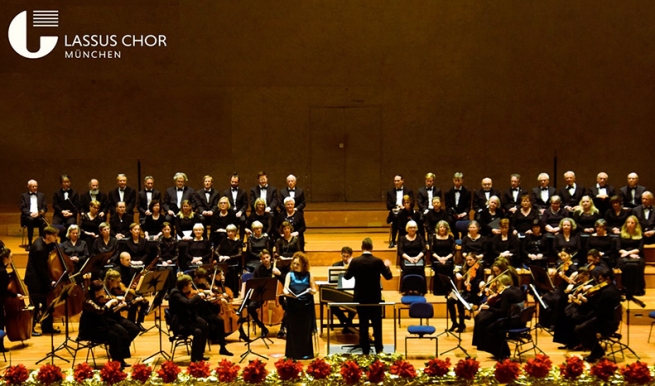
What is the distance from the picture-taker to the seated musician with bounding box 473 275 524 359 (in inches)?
294

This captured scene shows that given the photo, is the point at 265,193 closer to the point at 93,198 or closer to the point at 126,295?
the point at 93,198

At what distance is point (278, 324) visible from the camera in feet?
29.4

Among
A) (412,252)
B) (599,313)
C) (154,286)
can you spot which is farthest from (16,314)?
(599,313)

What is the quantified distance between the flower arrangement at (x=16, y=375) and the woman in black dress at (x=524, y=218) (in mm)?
6713

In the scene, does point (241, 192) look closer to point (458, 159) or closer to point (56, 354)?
point (56, 354)

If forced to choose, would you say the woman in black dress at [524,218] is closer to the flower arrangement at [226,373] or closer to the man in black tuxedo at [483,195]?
the man in black tuxedo at [483,195]

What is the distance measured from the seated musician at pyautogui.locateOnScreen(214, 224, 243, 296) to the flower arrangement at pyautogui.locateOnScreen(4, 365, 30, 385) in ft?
→ 12.2

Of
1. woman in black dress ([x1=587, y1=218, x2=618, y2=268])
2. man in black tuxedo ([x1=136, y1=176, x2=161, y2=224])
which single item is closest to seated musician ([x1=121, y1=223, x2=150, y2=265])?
man in black tuxedo ([x1=136, y1=176, x2=161, y2=224])

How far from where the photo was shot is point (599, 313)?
7.56 meters

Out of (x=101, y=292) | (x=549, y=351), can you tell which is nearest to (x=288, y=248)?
(x=101, y=292)

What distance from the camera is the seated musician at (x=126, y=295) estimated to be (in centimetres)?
750

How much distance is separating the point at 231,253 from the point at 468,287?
3171mm

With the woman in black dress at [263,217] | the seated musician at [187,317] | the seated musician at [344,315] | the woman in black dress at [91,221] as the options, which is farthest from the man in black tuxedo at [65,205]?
the seated musician at [344,315]

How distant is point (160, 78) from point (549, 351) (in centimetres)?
902
